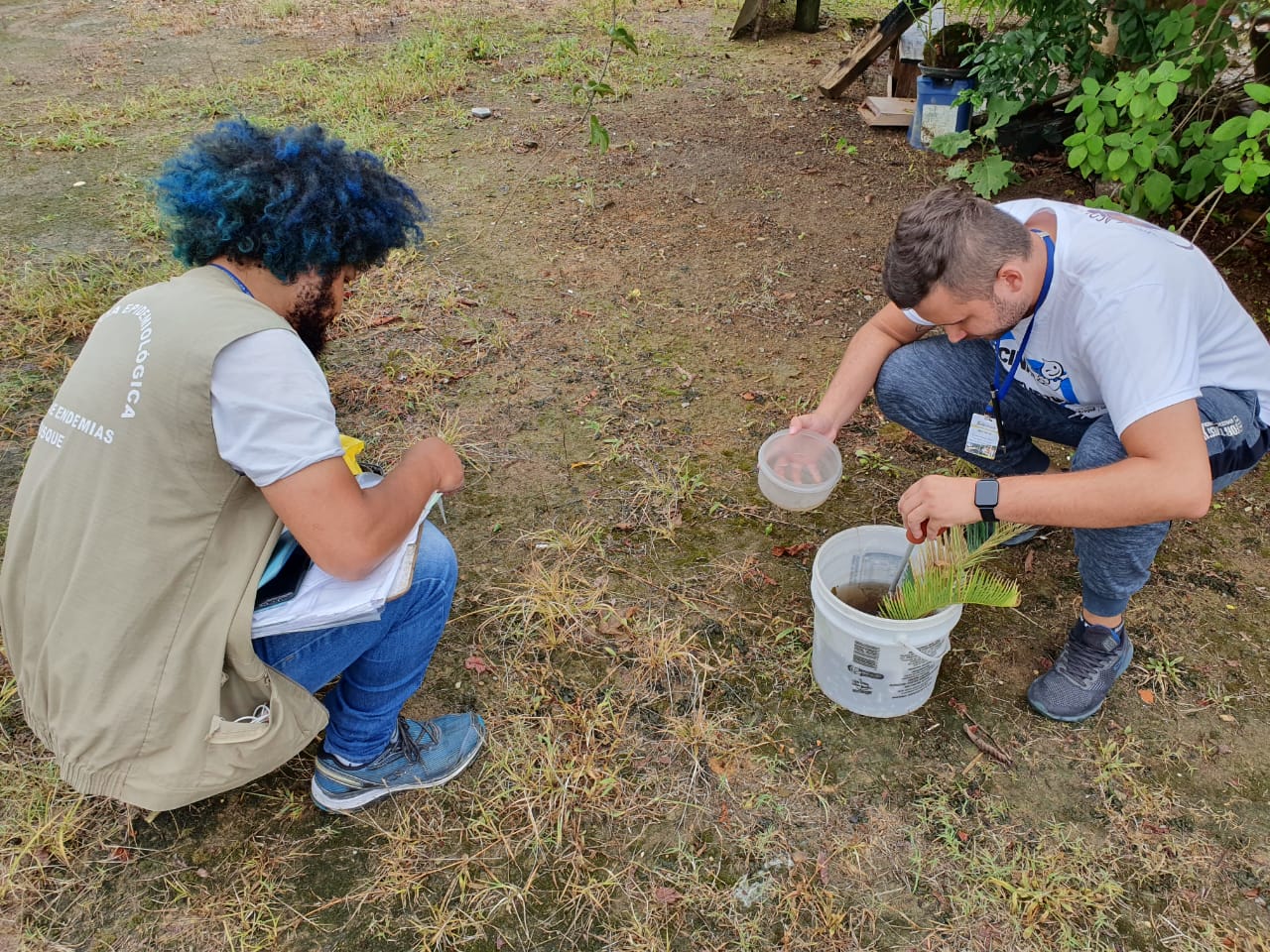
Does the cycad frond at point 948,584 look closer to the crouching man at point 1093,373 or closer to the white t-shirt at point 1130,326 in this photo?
the crouching man at point 1093,373

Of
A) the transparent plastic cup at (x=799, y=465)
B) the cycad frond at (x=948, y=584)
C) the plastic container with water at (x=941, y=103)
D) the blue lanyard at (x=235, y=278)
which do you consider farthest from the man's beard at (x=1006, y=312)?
the plastic container with water at (x=941, y=103)

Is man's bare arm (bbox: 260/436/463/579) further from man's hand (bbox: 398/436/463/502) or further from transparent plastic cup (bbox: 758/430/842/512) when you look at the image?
transparent plastic cup (bbox: 758/430/842/512)

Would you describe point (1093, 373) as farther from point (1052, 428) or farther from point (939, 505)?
point (1052, 428)

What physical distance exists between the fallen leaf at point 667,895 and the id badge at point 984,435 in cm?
126

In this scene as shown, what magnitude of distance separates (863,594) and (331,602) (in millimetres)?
1275

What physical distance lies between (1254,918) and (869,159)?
3.81m

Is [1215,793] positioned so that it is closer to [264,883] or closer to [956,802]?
[956,802]

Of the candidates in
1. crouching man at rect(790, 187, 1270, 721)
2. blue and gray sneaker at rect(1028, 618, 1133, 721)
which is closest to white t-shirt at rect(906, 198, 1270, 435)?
crouching man at rect(790, 187, 1270, 721)

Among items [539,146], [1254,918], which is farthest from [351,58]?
[1254,918]

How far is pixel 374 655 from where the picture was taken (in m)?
1.59

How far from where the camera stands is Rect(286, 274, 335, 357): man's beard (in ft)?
4.71

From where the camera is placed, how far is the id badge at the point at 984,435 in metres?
1.99

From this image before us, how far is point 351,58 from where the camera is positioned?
5918mm

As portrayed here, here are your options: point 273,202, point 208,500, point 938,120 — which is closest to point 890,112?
point 938,120
